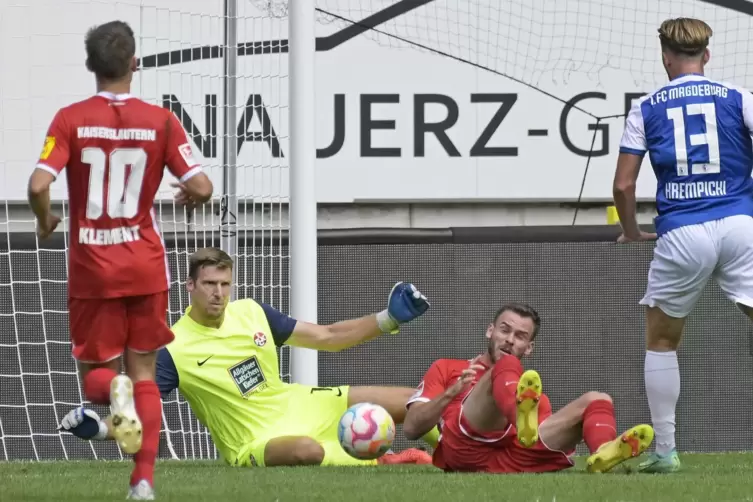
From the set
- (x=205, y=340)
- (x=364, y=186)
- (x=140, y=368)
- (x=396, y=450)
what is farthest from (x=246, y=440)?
(x=364, y=186)

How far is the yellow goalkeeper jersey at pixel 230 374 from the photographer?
24.3 ft

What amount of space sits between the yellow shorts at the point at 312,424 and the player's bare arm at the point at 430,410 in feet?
3.16

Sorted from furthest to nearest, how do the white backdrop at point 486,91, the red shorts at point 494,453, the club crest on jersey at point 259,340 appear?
the white backdrop at point 486,91, the club crest on jersey at point 259,340, the red shorts at point 494,453

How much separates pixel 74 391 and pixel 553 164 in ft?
13.6

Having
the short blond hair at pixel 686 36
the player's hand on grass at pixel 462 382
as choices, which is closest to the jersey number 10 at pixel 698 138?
the short blond hair at pixel 686 36

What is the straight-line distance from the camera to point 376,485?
5.52m

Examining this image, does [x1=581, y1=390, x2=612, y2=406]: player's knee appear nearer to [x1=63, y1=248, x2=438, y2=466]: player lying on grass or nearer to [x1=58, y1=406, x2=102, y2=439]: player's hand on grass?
[x1=63, y1=248, x2=438, y2=466]: player lying on grass

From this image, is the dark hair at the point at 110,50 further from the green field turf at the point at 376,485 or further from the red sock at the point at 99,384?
the green field turf at the point at 376,485

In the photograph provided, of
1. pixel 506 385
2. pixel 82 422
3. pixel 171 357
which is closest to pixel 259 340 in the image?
pixel 171 357

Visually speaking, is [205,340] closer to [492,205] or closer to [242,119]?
[242,119]

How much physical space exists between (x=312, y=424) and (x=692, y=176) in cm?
Result: 247

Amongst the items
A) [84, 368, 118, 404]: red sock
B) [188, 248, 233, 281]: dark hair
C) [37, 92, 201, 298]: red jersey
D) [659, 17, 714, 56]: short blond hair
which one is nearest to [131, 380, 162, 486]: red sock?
Answer: [84, 368, 118, 404]: red sock

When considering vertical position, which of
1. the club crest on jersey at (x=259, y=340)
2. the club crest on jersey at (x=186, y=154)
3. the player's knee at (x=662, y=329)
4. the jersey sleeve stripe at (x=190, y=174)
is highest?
the club crest on jersey at (x=186, y=154)

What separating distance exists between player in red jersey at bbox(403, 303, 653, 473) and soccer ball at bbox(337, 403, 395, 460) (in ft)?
0.36
